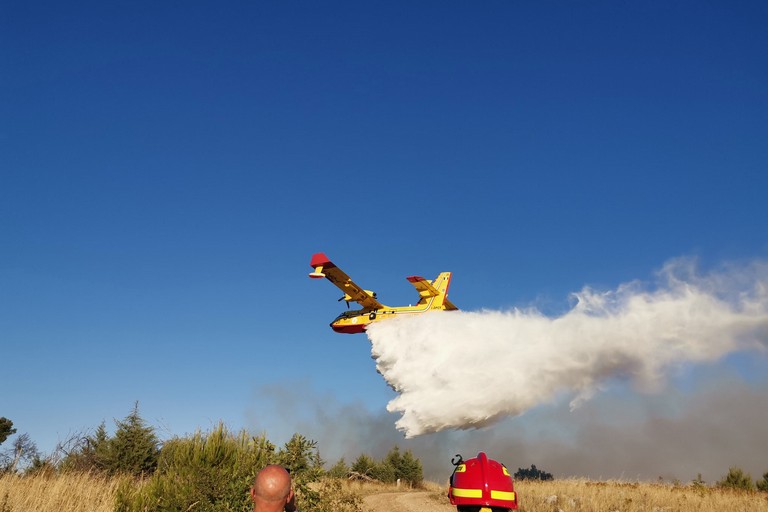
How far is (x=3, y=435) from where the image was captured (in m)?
36.6

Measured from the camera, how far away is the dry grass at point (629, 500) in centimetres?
1694

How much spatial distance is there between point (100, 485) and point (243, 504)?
10.7 feet

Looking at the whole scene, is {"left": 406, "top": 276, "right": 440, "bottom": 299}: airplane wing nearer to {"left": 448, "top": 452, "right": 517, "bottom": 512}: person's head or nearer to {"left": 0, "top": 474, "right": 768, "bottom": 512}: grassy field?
{"left": 0, "top": 474, "right": 768, "bottom": 512}: grassy field

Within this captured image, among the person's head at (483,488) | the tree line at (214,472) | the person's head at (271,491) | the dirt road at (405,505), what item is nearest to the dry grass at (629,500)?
the dirt road at (405,505)

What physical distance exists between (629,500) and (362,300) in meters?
15.7

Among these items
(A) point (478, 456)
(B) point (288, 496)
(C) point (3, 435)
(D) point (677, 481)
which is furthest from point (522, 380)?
→ (C) point (3, 435)

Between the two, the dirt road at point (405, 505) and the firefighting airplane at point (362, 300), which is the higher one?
the firefighting airplane at point (362, 300)

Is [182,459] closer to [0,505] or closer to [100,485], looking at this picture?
[100,485]

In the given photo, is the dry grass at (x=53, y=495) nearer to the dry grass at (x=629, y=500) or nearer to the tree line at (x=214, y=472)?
the tree line at (x=214, y=472)

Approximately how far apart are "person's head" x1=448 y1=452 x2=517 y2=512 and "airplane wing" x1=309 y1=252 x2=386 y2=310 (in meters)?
22.7

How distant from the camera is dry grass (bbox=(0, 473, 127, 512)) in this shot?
9.58 metres

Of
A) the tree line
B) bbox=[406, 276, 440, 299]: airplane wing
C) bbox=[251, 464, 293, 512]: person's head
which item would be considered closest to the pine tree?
the tree line

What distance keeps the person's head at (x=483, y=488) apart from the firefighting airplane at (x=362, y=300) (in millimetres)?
22691

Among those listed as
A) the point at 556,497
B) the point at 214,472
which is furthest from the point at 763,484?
the point at 214,472
